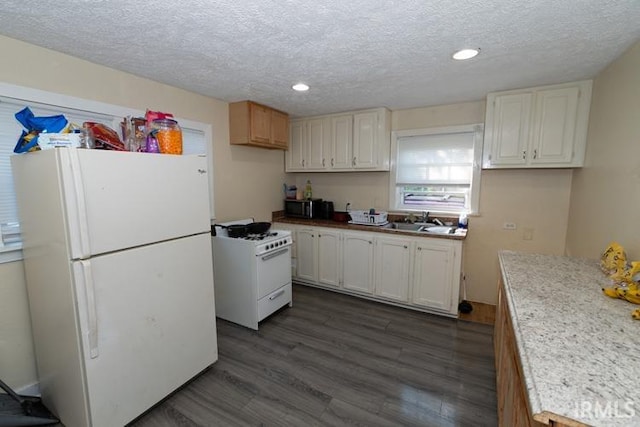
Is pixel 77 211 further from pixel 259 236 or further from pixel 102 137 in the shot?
pixel 259 236

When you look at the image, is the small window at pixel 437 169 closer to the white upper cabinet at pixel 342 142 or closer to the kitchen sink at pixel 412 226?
the kitchen sink at pixel 412 226

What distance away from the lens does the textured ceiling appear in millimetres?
1427

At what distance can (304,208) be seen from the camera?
4027mm

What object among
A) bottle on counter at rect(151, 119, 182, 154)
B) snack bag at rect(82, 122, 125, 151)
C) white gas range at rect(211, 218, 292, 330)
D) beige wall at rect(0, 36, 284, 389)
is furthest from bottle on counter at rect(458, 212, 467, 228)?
snack bag at rect(82, 122, 125, 151)

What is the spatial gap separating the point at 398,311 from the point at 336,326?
79 cm

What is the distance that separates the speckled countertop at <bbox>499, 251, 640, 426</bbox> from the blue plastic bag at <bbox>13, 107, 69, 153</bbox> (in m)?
2.41

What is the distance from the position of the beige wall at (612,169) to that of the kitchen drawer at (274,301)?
2.71 m

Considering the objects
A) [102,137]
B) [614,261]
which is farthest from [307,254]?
[614,261]

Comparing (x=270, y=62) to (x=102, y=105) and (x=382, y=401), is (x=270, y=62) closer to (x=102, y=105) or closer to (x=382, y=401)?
(x=102, y=105)

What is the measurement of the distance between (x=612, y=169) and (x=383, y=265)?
2063mm

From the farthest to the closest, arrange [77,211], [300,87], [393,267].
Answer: [393,267]
[300,87]
[77,211]

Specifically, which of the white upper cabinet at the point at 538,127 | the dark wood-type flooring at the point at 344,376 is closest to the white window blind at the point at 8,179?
the dark wood-type flooring at the point at 344,376

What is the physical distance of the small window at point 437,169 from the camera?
3219 millimetres

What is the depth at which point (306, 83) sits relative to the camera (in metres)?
2.55
